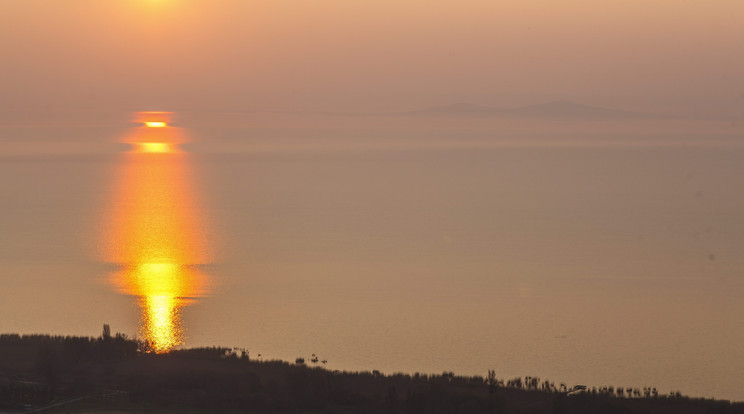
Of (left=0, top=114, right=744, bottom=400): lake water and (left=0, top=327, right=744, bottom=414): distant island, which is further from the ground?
(left=0, top=114, right=744, bottom=400): lake water

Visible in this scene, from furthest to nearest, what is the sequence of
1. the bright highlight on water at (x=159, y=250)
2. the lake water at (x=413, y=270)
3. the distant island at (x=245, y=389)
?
the bright highlight on water at (x=159, y=250)
the lake water at (x=413, y=270)
the distant island at (x=245, y=389)

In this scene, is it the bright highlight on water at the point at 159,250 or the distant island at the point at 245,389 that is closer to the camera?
the distant island at the point at 245,389

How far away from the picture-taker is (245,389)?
29016 millimetres

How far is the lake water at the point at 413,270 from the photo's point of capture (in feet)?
119

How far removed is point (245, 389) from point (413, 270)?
2345 centimetres

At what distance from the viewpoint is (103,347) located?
32656 millimetres

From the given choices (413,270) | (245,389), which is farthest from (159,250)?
(245,389)

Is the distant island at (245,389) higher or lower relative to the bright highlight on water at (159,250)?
lower

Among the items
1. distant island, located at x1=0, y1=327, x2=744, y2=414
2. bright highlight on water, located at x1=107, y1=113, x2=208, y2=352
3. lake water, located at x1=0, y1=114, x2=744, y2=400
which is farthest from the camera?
bright highlight on water, located at x1=107, y1=113, x2=208, y2=352

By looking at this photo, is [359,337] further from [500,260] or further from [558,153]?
[558,153]

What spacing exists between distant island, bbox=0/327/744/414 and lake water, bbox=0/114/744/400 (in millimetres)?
2583

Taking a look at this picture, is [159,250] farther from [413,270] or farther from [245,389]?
[245,389]

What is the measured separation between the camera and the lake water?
3625 centimetres

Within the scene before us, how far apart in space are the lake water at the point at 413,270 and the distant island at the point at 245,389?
2.58 m
